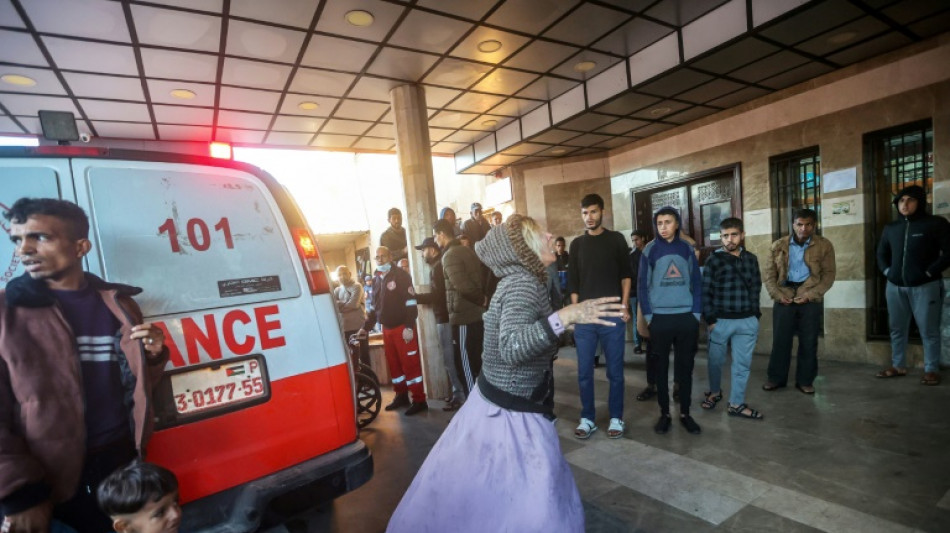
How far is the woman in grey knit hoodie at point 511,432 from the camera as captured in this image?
172cm

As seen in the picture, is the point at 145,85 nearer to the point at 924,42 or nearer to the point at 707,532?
the point at 707,532

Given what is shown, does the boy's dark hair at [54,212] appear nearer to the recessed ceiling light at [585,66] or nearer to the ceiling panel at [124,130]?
the recessed ceiling light at [585,66]

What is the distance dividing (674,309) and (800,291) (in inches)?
→ 76.6

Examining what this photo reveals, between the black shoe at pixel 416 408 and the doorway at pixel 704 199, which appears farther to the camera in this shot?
the doorway at pixel 704 199

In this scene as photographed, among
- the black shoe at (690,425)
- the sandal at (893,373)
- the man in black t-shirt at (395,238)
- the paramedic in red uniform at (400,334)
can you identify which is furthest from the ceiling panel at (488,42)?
the sandal at (893,373)

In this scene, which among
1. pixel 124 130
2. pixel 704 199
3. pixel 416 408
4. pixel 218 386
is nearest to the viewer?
pixel 218 386

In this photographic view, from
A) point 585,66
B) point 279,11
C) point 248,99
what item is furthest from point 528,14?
point 248,99

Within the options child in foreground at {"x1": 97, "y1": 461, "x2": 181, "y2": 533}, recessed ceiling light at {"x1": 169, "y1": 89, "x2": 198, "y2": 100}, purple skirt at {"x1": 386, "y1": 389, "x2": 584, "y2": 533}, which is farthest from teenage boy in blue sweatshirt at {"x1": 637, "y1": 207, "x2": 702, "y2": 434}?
recessed ceiling light at {"x1": 169, "y1": 89, "x2": 198, "y2": 100}

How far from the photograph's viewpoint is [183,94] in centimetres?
548

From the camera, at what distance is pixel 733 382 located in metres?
4.26

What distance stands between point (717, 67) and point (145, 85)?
7097 millimetres

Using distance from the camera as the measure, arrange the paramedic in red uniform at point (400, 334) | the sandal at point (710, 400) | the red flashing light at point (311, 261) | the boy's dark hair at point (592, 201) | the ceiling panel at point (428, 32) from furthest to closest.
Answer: the paramedic in red uniform at point (400, 334), the sandal at point (710, 400), the ceiling panel at point (428, 32), the boy's dark hair at point (592, 201), the red flashing light at point (311, 261)

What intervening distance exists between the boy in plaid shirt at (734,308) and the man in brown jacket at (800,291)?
0.81 meters

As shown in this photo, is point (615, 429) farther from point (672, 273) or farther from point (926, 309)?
point (926, 309)
